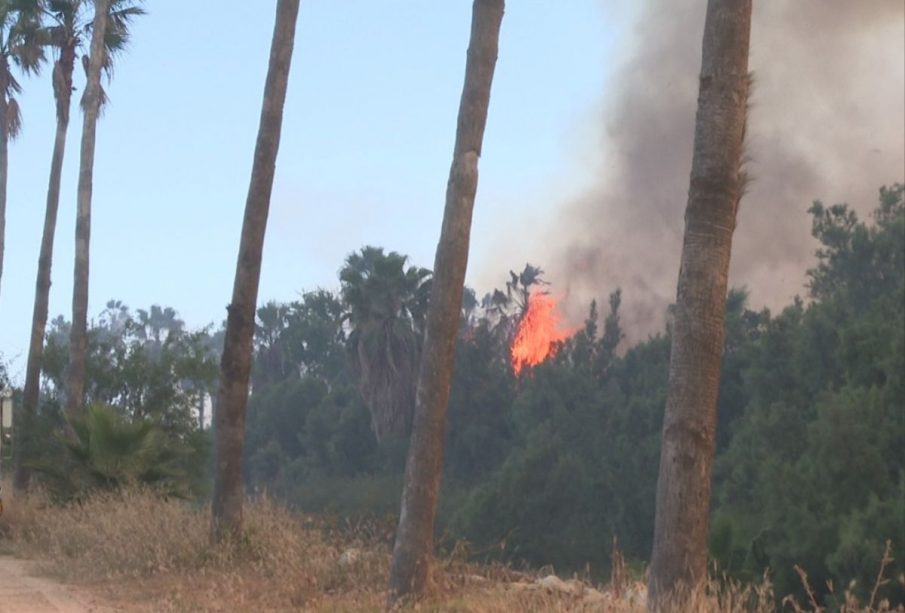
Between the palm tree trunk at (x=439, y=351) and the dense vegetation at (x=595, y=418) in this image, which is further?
the dense vegetation at (x=595, y=418)

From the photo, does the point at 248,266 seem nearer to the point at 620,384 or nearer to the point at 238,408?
the point at 238,408

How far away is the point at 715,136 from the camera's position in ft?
31.4

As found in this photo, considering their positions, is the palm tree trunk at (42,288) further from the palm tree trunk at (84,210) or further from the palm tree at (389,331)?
the palm tree at (389,331)

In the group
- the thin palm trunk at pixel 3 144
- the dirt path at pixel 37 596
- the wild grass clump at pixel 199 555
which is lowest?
the dirt path at pixel 37 596

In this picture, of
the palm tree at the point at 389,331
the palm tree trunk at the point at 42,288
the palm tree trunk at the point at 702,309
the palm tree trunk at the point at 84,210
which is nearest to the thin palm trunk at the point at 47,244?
the palm tree trunk at the point at 42,288

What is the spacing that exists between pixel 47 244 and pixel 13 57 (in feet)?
17.4

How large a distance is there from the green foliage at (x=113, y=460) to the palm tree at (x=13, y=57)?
12289 mm

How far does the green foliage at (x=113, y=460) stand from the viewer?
22.6 m

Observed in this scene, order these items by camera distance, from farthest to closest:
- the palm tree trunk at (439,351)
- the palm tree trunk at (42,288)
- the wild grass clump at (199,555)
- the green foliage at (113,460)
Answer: the palm tree trunk at (42,288)
the green foliage at (113,460)
the wild grass clump at (199,555)
the palm tree trunk at (439,351)

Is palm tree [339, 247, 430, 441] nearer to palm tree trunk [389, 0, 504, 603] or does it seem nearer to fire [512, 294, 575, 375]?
fire [512, 294, 575, 375]

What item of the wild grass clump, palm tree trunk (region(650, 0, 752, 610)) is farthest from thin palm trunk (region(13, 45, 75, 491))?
palm tree trunk (region(650, 0, 752, 610))

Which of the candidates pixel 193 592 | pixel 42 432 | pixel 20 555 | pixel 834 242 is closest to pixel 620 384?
pixel 834 242

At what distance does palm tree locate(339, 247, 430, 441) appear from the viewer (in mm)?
65625

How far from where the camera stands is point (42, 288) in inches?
1256
